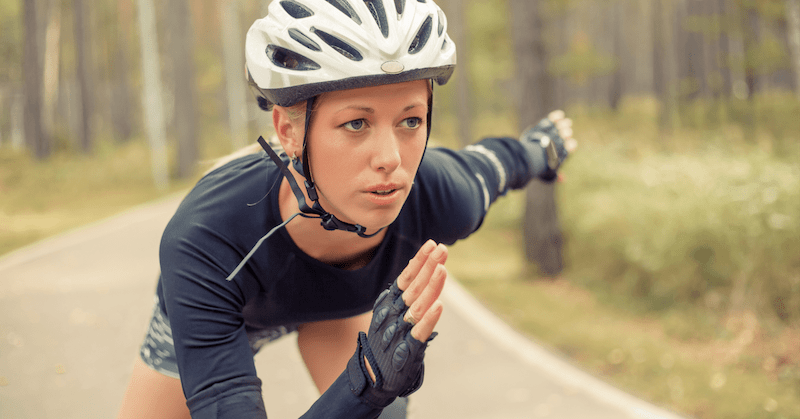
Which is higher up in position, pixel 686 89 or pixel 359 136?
pixel 359 136

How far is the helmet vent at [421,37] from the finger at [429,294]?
0.76 m

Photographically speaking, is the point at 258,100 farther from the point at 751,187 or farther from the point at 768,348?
the point at 751,187

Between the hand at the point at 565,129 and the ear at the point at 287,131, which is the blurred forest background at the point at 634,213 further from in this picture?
the ear at the point at 287,131

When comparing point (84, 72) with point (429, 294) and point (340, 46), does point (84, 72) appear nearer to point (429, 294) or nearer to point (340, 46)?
point (340, 46)

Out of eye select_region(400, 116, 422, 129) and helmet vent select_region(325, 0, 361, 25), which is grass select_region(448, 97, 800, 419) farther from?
helmet vent select_region(325, 0, 361, 25)

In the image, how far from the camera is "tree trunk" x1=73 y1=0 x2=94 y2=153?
94.6 feet

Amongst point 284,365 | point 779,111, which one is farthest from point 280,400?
point 779,111

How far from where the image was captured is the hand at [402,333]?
5.81ft

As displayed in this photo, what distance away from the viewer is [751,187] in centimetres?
698

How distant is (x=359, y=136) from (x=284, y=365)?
16.0ft

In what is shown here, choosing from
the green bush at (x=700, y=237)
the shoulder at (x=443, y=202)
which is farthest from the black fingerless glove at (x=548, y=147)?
the green bush at (x=700, y=237)

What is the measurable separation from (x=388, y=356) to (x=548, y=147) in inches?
72.0

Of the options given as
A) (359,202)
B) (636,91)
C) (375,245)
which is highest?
(359,202)

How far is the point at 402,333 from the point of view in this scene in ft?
5.96
